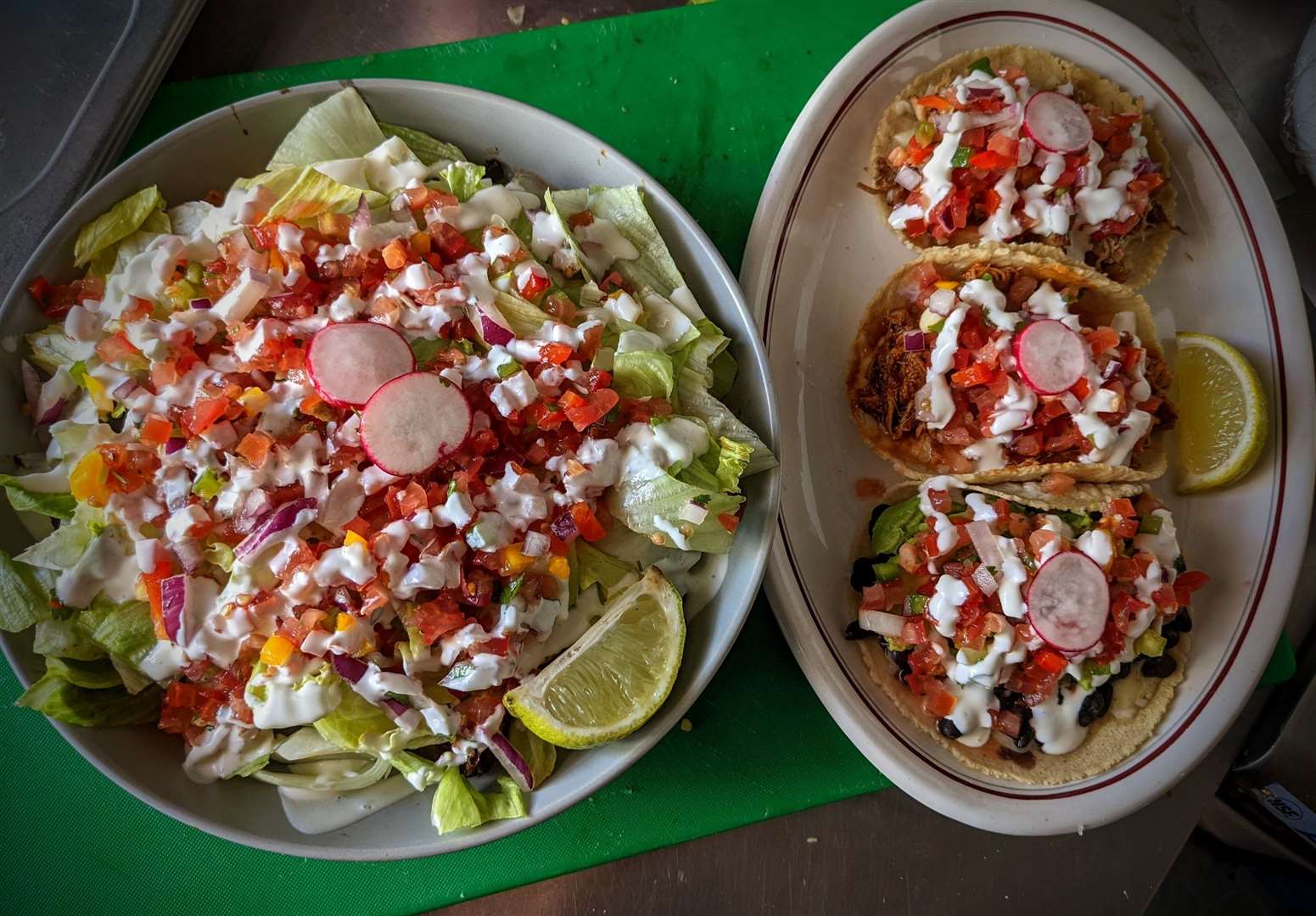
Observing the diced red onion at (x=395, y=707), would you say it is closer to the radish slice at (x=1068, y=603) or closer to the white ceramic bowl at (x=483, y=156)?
the white ceramic bowl at (x=483, y=156)

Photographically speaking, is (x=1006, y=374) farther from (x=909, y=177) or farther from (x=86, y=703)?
(x=86, y=703)

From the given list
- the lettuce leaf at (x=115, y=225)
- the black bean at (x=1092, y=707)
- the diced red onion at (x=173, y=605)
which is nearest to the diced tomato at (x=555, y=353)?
the diced red onion at (x=173, y=605)

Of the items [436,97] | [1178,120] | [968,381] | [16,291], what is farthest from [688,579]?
[1178,120]

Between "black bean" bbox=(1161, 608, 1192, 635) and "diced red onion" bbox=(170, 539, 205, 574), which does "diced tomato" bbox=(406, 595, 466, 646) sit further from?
"black bean" bbox=(1161, 608, 1192, 635)

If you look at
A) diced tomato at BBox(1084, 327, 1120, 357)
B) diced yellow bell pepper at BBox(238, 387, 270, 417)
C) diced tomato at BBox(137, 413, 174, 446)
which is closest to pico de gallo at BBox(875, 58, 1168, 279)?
diced tomato at BBox(1084, 327, 1120, 357)

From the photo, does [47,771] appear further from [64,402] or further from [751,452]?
[751,452]

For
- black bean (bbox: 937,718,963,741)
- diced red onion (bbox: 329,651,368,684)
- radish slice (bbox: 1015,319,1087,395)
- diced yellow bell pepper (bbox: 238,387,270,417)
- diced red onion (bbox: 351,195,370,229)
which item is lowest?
diced red onion (bbox: 329,651,368,684)
